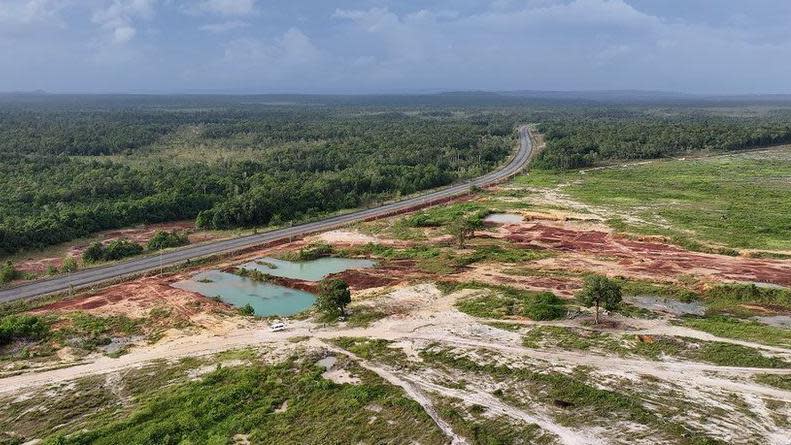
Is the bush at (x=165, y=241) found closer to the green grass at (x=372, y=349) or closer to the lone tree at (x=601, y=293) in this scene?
the green grass at (x=372, y=349)

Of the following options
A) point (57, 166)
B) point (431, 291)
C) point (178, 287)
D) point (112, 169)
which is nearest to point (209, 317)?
point (178, 287)

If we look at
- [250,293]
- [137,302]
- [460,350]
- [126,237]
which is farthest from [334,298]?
[126,237]

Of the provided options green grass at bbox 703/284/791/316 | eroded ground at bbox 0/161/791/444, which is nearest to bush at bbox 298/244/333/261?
eroded ground at bbox 0/161/791/444

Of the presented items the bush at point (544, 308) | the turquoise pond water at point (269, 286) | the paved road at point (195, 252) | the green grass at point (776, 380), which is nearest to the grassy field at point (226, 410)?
the turquoise pond water at point (269, 286)

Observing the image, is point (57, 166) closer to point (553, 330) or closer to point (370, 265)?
point (370, 265)

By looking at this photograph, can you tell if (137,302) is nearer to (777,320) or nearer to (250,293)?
(250,293)
